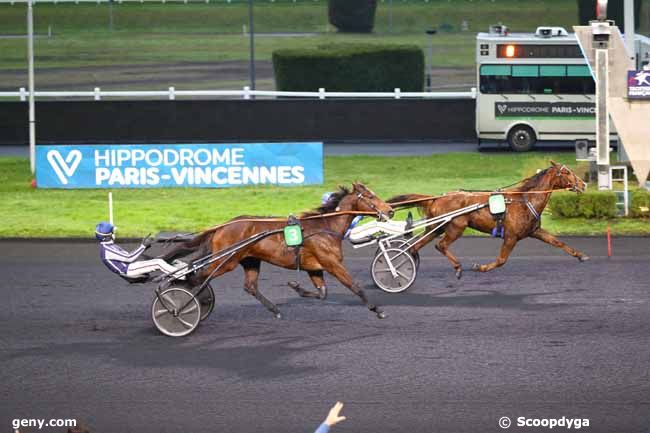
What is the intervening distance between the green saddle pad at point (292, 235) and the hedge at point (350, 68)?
24.9m

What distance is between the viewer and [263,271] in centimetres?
1681

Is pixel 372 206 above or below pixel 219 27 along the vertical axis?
below

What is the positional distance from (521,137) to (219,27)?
30.9 meters

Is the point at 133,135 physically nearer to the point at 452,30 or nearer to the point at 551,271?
the point at 551,271

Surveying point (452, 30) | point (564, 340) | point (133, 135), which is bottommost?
point (564, 340)

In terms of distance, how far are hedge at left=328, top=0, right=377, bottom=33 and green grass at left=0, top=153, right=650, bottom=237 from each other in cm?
2609

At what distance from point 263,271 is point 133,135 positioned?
15925 mm

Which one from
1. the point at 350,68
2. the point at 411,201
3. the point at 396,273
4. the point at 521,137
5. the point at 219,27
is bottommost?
the point at 396,273

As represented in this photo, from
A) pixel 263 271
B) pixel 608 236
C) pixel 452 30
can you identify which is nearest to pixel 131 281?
pixel 263 271

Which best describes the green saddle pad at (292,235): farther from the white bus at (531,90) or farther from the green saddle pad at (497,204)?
the white bus at (531,90)

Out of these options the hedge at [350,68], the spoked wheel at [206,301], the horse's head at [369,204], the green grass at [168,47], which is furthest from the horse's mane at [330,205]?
the green grass at [168,47]

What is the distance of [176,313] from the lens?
12797 millimetres

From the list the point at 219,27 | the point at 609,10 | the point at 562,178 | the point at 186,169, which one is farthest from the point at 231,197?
the point at 219,27

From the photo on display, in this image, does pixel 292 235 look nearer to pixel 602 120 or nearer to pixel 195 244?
pixel 195 244
